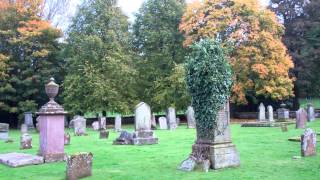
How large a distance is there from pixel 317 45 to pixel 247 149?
2909cm

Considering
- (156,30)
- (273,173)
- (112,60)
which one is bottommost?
(273,173)

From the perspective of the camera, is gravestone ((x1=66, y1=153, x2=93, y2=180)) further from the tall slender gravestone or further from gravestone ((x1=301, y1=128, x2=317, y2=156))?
gravestone ((x1=301, y1=128, x2=317, y2=156))

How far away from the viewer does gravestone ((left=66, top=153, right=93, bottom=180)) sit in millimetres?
9547

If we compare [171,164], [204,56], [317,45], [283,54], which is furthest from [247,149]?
[317,45]

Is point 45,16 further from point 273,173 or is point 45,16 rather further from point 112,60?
point 273,173

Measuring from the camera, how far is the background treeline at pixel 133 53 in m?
34.5

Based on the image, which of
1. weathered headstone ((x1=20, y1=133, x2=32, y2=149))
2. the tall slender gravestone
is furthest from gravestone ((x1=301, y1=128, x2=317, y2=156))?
weathered headstone ((x1=20, y1=133, x2=32, y2=149))

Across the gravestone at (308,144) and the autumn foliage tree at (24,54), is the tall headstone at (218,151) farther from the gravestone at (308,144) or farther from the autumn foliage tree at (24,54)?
the autumn foliage tree at (24,54)

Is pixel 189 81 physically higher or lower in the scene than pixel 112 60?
lower

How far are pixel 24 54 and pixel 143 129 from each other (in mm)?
22147

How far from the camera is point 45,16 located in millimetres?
40562

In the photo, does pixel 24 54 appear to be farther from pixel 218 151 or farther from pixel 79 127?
pixel 218 151

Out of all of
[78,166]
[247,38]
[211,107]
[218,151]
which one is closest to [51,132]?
[78,166]

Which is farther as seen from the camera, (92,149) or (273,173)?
(92,149)
